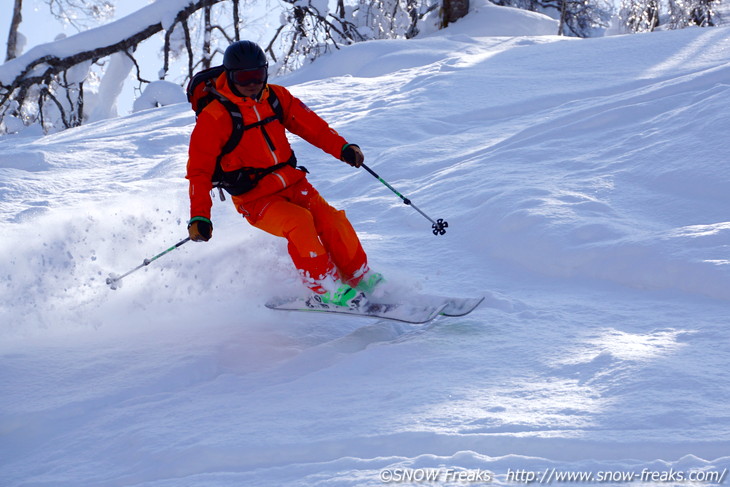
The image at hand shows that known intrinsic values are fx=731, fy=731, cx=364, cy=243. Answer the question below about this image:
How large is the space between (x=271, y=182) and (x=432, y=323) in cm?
132

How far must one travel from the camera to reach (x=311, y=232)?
4359 millimetres

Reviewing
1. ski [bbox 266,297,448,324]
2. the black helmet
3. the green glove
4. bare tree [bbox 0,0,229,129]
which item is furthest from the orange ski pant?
bare tree [bbox 0,0,229,129]

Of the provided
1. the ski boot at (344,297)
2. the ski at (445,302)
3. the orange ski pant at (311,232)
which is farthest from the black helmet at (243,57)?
the ski at (445,302)

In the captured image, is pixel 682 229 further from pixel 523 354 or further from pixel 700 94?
pixel 700 94

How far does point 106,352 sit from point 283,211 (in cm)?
134

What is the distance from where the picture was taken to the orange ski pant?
4.34m

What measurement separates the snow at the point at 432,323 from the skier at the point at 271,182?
34 centimetres

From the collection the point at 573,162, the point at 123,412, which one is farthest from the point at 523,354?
the point at 573,162

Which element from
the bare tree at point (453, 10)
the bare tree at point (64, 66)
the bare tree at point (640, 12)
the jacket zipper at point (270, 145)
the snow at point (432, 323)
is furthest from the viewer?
the bare tree at point (640, 12)

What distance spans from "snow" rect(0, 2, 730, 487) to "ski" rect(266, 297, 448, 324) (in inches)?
4.4

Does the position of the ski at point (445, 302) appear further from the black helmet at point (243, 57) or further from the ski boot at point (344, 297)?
the black helmet at point (243, 57)

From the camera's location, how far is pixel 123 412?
3525 millimetres

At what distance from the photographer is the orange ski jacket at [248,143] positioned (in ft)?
14.1

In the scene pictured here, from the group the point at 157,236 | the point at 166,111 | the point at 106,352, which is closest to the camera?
the point at 106,352
